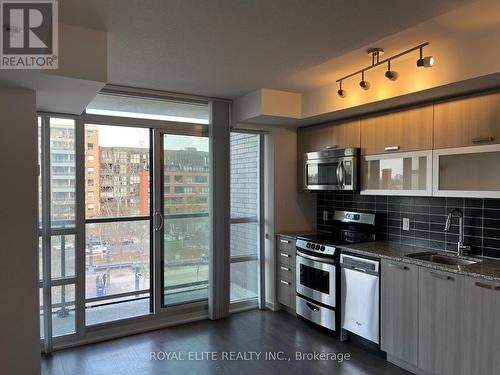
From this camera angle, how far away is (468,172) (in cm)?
280

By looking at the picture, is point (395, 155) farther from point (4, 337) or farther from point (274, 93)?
point (4, 337)

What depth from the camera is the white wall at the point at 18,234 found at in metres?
2.44

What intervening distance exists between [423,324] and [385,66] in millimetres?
2091

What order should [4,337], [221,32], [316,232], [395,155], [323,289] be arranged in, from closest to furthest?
1. [221,32]
2. [4,337]
3. [395,155]
4. [323,289]
5. [316,232]

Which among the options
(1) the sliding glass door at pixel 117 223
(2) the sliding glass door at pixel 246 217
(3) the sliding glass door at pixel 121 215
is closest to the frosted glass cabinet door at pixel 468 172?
(2) the sliding glass door at pixel 246 217

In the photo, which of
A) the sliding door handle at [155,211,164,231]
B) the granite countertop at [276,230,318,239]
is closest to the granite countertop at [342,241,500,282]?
the granite countertop at [276,230,318,239]

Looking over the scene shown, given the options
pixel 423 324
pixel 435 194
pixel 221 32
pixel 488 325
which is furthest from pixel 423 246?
pixel 221 32

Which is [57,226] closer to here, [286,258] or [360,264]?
[286,258]

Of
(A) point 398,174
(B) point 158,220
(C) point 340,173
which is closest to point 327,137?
(C) point 340,173

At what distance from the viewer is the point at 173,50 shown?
259 centimetres

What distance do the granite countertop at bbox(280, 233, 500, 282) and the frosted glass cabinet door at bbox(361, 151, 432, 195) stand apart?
52 cm

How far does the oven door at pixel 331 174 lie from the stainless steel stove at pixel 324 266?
18.5 inches

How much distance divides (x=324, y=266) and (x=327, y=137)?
144cm

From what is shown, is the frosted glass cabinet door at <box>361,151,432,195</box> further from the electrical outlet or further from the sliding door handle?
the sliding door handle
